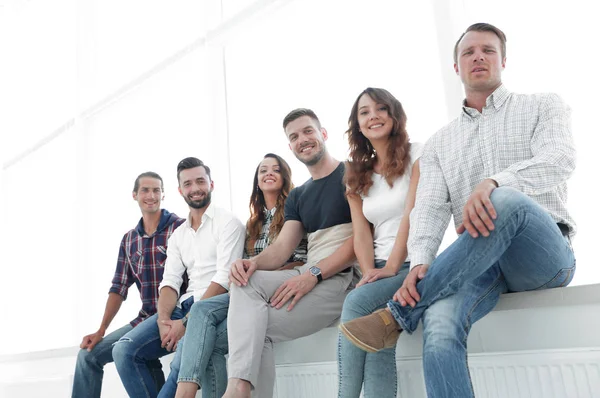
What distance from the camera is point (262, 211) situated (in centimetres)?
257

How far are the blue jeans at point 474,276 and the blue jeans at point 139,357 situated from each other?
1431mm

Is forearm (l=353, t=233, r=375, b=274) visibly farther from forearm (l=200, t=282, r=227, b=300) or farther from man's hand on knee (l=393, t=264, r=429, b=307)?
forearm (l=200, t=282, r=227, b=300)

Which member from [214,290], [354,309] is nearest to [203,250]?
[214,290]

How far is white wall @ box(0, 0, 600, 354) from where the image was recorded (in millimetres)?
2143

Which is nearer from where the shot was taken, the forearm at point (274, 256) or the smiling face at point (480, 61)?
the smiling face at point (480, 61)

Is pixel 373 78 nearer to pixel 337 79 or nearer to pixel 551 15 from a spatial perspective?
pixel 337 79

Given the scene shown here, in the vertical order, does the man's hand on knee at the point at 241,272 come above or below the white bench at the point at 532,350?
above

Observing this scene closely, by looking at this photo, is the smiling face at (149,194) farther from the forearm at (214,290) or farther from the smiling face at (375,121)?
the smiling face at (375,121)

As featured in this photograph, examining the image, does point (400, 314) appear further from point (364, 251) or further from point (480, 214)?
point (364, 251)

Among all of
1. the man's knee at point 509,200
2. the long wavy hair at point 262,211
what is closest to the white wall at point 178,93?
the long wavy hair at point 262,211

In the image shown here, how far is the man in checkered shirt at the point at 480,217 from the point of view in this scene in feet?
4.22

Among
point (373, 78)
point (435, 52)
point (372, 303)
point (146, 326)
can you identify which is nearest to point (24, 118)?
point (146, 326)

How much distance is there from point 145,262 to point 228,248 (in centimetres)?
68

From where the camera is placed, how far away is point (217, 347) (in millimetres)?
2029
